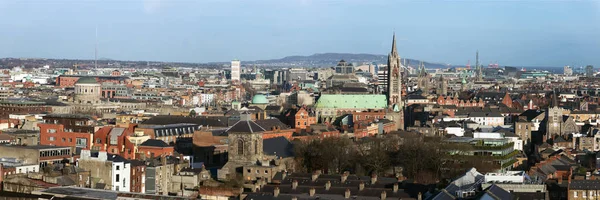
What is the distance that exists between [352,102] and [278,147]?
5791 cm

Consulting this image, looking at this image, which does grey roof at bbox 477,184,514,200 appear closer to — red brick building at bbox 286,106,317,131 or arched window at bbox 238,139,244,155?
arched window at bbox 238,139,244,155

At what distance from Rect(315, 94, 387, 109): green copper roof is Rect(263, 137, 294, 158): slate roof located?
53.0 metres

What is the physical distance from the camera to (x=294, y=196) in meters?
54.8

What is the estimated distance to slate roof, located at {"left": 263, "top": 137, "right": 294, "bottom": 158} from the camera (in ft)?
240

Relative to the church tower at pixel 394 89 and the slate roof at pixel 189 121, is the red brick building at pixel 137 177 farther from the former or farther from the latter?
the church tower at pixel 394 89

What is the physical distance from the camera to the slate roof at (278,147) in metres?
73.2

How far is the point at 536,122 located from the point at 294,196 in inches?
2453

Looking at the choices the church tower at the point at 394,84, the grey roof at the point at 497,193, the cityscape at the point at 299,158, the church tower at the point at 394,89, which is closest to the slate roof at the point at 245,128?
the cityscape at the point at 299,158

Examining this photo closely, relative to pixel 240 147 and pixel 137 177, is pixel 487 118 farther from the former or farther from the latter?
pixel 137 177

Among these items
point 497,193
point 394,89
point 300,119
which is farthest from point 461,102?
point 497,193

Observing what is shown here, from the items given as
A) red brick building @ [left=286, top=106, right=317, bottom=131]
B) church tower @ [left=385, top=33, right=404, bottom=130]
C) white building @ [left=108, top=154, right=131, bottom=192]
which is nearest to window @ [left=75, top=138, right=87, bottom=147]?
white building @ [left=108, top=154, right=131, bottom=192]

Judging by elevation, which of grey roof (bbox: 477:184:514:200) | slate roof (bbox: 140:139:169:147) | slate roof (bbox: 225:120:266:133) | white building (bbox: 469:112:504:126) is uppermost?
slate roof (bbox: 225:120:266:133)

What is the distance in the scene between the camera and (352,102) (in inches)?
5221

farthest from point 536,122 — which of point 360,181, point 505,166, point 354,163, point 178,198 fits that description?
point 178,198
